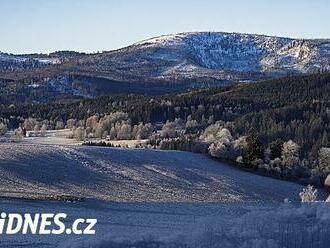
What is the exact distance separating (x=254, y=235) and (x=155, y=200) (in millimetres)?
37623

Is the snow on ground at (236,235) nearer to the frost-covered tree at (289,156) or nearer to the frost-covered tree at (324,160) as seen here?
the frost-covered tree at (289,156)

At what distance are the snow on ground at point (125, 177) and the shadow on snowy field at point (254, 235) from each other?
31.0 meters

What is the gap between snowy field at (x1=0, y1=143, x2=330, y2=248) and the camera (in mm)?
21625

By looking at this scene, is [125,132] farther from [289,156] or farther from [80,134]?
[289,156]

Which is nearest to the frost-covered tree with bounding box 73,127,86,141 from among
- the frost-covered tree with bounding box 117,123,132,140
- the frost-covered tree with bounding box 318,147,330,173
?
the frost-covered tree with bounding box 117,123,132,140

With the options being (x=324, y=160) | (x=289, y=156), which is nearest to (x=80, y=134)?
(x=324, y=160)

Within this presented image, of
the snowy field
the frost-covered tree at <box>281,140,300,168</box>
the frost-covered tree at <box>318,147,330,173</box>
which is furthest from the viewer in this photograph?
the frost-covered tree at <box>318,147,330,173</box>

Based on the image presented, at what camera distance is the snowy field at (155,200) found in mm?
21625

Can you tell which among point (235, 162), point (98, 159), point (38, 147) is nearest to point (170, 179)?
point (98, 159)

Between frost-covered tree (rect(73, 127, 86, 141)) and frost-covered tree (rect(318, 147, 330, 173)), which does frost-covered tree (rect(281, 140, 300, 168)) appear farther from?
frost-covered tree (rect(73, 127, 86, 141))

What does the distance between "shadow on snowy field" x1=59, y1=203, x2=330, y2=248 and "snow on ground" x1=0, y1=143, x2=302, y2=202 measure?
31012 mm

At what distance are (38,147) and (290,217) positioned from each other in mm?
56373

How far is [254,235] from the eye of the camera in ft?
70.8

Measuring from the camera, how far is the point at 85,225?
38.3 meters
